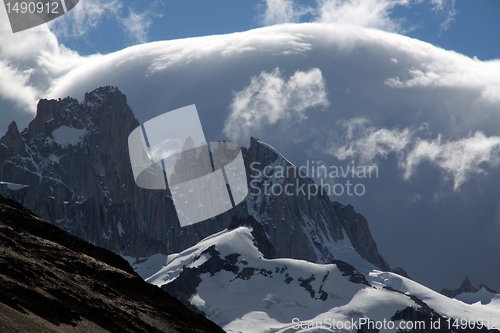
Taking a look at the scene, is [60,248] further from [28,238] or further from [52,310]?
[52,310]

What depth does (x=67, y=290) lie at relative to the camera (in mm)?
51250

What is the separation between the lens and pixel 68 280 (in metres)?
53.4

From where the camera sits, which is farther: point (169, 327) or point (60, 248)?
point (60, 248)

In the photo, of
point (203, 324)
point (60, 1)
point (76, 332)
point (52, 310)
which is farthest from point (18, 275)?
point (60, 1)

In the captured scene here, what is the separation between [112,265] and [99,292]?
38.0 feet

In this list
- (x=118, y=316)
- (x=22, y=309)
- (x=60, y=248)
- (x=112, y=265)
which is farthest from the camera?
(x=112, y=265)

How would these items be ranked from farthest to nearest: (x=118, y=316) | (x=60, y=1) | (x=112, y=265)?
1. (x=60, y=1)
2. (x=112, y=265)
3. (x=118, y=316)

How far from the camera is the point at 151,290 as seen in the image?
62.8m

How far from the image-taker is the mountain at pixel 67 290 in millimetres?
45375

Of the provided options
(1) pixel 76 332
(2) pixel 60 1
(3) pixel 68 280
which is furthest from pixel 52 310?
(2) pixel 60 1

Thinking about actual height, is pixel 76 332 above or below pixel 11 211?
below

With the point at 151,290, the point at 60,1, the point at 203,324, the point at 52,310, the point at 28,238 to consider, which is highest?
the point at 60,1

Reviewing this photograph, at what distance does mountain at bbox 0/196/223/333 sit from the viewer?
45.4 metres

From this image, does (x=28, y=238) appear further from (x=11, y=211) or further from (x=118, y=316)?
(x=118, y=316)
